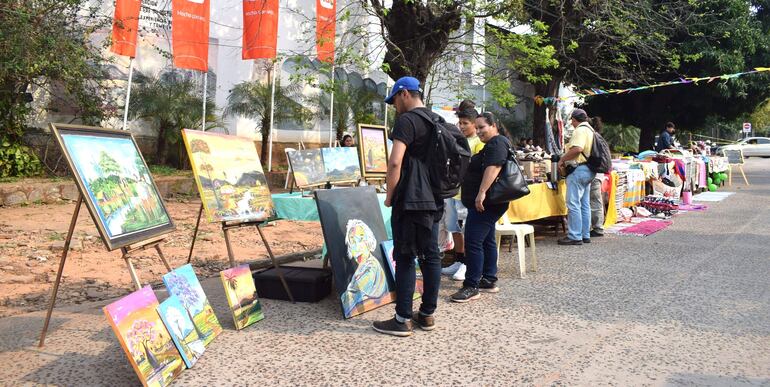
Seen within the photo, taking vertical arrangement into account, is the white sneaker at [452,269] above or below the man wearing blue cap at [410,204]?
below

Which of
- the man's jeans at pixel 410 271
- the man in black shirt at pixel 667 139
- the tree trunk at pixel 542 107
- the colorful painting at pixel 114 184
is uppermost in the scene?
the tree trunk at pixel 542 107

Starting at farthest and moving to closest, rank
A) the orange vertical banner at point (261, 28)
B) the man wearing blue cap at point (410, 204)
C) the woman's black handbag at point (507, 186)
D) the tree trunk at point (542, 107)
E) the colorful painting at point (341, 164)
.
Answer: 1. the tree trunk at point (542, 107)
2. the orange vertical banner at point (261, 28)
3. the colorful painting at point (341, 164)
4. the woman's black handbag at point (507, 186)
5. the man wearing blue cap at point (410, 204)

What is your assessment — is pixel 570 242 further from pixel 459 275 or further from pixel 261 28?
pixel 261 28

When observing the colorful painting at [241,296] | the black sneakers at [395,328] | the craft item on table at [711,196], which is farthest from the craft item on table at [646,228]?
the colorful painting at [241,296]

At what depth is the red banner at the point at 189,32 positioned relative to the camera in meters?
12.4

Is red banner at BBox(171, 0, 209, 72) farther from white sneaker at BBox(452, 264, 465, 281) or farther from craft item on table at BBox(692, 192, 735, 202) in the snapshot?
craft item on table at BBox(692, 192, 735, 202)

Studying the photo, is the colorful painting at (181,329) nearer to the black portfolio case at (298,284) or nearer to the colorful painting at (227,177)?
the colorful painting at (227,177)

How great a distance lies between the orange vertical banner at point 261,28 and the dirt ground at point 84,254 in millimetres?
4295

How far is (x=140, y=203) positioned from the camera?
4.28 meters

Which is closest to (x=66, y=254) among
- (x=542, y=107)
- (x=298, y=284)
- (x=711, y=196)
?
(x=298, y=284)

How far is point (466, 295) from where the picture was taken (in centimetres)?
549

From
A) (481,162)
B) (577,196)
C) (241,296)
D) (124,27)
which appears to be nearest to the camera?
(241,296)

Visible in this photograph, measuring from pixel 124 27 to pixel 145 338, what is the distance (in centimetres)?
976

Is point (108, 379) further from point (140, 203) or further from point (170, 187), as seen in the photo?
point (170, 187)
